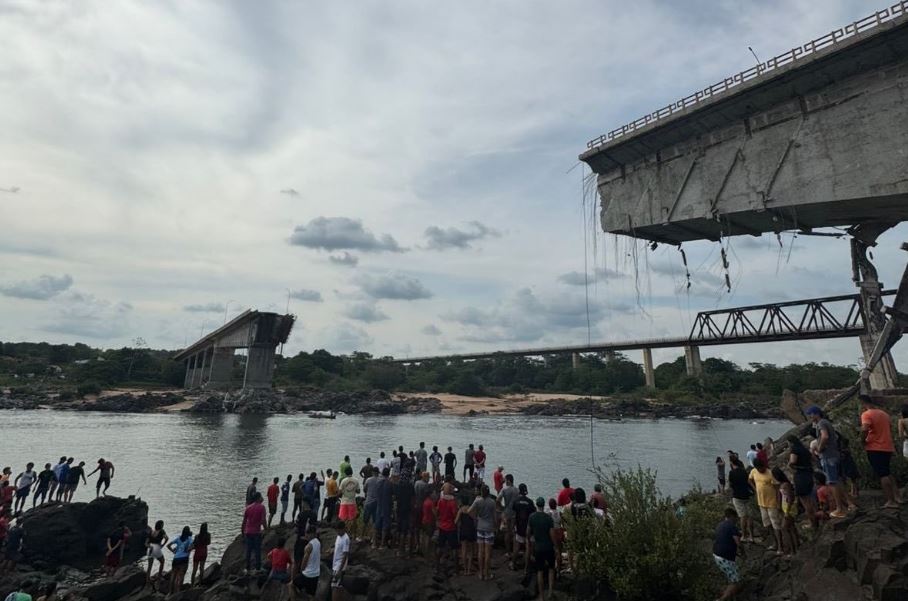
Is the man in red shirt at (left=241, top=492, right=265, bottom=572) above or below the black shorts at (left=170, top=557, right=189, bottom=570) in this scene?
above

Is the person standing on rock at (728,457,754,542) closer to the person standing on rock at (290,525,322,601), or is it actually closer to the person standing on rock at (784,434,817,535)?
the person standing on rock at (784,434,817,535)

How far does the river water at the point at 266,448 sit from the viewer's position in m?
27.4

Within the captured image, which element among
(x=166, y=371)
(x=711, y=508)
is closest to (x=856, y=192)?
(x=711, y=508)

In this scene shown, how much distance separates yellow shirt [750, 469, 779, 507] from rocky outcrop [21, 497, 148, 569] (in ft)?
69.9

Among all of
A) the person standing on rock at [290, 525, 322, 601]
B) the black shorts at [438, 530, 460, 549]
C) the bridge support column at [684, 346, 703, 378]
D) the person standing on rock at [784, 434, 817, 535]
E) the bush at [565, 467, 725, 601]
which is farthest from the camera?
the bridge support column at [684, 346, 703, 378]

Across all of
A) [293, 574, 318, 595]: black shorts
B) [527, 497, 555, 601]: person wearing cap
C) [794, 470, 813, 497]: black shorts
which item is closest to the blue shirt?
[293, 574, 318, 595]: black shorts

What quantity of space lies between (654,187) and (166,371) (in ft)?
377

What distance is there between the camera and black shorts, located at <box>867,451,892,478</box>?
9.05m

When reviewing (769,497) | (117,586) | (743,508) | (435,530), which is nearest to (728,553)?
(769,497)

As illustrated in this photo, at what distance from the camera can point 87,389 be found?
84938 millimetres

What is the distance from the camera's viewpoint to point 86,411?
247ft

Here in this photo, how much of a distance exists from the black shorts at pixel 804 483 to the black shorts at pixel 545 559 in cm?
516

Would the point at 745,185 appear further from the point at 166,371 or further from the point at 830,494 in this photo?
the point at 166,371

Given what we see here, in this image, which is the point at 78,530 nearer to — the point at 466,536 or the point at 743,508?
the point at 466,536
